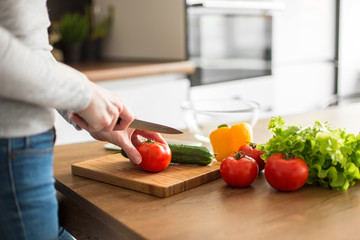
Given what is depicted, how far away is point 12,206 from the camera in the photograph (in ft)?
2.62

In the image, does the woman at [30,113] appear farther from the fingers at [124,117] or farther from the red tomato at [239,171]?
the red tomato at [239,171]

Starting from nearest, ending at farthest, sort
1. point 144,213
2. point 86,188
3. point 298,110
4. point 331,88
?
point 144,213
point 86,188
point 298,110
point 331,88

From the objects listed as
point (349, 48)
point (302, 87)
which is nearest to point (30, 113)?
point (302, 87)

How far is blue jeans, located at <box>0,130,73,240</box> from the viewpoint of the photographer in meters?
0.79

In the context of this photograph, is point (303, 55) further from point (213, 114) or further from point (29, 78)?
point (29, 78)

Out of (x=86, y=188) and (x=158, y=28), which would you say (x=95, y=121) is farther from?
(x=158, y=28)

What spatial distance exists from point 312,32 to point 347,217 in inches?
120

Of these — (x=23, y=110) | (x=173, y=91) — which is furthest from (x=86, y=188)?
(x=173, y=91)

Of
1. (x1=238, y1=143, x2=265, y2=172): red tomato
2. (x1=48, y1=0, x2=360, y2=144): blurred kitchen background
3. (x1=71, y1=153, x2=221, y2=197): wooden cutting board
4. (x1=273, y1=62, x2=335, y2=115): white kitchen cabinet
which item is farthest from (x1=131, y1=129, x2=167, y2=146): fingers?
(x1=273, y1=62, x2=335, y2=115): white kitchen cabinet

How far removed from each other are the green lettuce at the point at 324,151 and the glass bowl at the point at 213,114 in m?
0.38

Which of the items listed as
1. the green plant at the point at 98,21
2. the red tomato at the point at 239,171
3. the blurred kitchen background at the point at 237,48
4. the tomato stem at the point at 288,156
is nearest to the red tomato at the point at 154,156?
the red tomato at the point at 239,171

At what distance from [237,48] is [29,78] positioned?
248 centimetres

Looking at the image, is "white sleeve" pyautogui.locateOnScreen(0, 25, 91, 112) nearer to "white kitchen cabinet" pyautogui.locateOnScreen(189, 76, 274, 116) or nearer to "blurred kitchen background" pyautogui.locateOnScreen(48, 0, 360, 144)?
"blurred kitchen background" pyautogui.locateOnScreen(48, 0, 360, 144)

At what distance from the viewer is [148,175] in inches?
43.7
